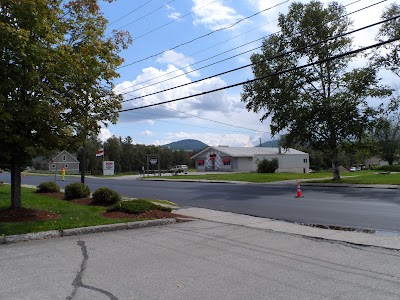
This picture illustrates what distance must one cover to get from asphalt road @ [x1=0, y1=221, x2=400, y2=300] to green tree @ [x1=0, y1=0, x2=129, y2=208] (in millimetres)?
3304

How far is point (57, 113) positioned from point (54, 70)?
116 centimetres

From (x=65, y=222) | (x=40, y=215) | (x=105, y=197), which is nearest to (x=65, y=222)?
(x=65, y=222)

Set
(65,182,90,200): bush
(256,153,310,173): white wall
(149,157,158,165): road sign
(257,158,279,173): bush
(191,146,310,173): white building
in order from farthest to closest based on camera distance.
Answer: (256,153,310,173): white wall < (191,146,310,173): white building < (149,157,158,165): road sign < (257,158,279,173): bush < (65,182,90,200): bush

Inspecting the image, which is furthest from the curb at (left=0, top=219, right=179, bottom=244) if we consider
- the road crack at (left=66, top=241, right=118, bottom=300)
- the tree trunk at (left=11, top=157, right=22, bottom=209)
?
the tree trunk at (left=11, top=157, right=22, bottom=209)

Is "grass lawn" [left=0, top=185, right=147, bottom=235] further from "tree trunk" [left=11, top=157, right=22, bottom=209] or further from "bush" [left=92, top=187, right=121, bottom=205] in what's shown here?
"bush" [left=92, top=187, right=121, bottom=205]

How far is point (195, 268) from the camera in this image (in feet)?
21.2

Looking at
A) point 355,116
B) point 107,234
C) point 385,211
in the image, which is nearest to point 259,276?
point 107,234

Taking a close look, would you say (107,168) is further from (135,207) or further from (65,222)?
(65,222)

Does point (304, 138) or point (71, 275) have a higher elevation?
point (304, 138)

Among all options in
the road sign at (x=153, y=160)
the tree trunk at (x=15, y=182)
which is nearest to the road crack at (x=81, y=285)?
the tree trunk at (x=15, y=182)

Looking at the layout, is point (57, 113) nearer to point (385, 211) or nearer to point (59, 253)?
point (59, 253)

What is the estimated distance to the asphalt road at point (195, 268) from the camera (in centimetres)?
524

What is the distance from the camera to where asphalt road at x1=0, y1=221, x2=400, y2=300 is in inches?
206

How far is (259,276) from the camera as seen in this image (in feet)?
19.5
